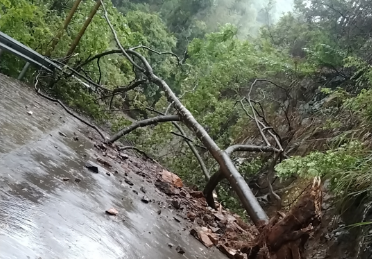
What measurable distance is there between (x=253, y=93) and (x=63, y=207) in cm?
1201

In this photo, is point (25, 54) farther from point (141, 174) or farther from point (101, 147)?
point (141, 174)

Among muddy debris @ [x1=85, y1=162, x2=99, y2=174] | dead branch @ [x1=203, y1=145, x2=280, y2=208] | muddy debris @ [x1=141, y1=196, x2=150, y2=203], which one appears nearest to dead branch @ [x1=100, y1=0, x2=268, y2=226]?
Result: dead branch @ [x1=203, y1=145, x2=280, y2=208]

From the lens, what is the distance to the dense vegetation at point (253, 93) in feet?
21.0

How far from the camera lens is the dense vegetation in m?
6.41

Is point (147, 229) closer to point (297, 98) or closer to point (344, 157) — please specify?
point (344, 157)

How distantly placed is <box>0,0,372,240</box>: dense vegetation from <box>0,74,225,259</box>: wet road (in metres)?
1.96

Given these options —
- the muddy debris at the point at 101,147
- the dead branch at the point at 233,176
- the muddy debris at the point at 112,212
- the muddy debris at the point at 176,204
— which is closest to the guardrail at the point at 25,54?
the muddy debris at the point at 101,147

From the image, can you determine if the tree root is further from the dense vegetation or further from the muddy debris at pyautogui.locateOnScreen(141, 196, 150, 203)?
the muddy debris at pyautogui.locateOnScreen(141, 196, 150, 203)

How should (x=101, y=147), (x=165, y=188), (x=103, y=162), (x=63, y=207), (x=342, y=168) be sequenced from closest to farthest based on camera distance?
(x=63, y=207)
(x=342, y=168)
(x=103, y=162)
(x=101, y=147)
(x=165, y=188)

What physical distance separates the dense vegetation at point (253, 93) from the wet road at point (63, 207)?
1959 millimetres

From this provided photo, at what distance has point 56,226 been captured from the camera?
7.80 feet

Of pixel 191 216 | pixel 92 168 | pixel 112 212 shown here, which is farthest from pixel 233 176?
pixel 112 212

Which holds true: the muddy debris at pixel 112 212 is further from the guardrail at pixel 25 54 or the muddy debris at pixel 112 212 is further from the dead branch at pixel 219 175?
the guardrail at pixel 25 54

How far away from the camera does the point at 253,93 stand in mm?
14242
